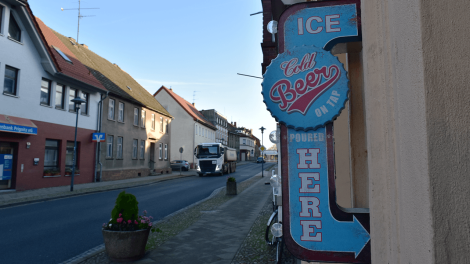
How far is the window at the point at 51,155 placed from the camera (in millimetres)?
18703

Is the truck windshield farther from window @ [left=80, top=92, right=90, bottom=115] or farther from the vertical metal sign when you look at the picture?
the vertical metal sign

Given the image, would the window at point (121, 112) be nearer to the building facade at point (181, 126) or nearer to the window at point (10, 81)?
the window at point (10, 81)

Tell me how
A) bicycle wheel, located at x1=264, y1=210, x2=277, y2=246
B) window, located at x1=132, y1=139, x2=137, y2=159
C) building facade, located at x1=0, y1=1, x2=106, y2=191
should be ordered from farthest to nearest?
window, located at x1=132, y1=139, x2=137, y2=159 < building facade, located at x1=0, y1=1, x2=106, y2=191 < bicycle wheel, located at x1=264, y1=210, x2=277, y2=246

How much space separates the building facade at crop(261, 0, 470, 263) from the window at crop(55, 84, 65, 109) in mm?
20647

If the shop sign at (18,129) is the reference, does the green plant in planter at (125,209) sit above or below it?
below

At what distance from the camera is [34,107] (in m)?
17.5

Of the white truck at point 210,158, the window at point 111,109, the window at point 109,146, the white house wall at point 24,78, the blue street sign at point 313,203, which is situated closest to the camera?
the blue street sign at point 313,203

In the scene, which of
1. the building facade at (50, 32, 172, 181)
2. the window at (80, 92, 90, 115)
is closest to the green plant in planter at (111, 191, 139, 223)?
the window at (80, 92, 90, 115)

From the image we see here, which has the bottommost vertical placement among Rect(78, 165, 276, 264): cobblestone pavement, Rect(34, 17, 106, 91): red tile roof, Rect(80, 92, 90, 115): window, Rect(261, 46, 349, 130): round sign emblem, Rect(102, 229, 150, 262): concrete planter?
Rect(78, 165, 276, 264): cobblestone pavement

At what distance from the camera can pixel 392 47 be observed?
1.88m

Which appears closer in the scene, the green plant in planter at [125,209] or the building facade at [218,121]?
the green plant in planter at [125,209]

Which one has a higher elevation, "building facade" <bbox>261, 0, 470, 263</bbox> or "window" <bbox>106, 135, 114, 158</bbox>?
"window" <bbox>106, 135, 114, 158</bbox>

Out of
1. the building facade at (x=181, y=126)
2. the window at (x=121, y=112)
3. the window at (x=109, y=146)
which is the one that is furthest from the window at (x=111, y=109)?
the building facade at (x=181, y=126)

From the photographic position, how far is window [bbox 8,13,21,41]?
1644cm
